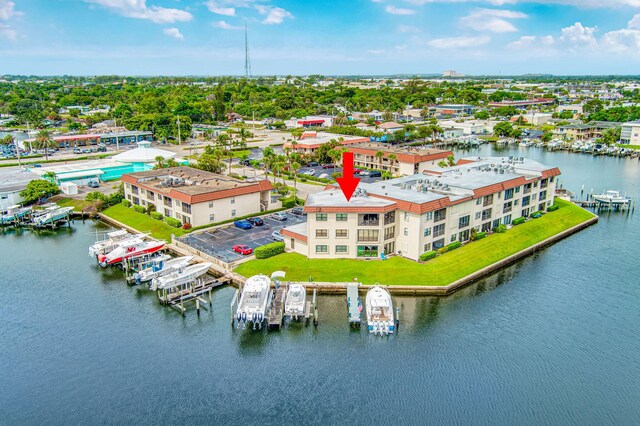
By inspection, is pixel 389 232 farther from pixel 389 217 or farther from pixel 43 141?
pixel 43 141

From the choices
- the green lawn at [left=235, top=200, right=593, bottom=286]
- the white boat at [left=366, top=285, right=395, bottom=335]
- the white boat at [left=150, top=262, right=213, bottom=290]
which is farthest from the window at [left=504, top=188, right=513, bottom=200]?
the white boat at [left=150, top=262, right=213, bottom=290]

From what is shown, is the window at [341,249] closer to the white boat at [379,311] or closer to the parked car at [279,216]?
the white boat at [379,311]

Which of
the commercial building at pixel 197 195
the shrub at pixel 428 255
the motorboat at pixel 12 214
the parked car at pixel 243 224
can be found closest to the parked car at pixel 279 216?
the commercial building at pixel 197 195

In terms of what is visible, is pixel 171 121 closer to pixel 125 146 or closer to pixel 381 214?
pixel 125 146

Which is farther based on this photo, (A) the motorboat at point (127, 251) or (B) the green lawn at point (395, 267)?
(A) the motorboat at point (127, 251)

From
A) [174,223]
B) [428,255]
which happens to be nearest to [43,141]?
[174,223]

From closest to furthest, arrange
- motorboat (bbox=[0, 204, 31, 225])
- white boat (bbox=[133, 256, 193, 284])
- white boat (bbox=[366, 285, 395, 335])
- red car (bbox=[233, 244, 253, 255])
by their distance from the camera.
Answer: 1. white boat (bbox=[366, 285, 395, 335])
2. white boat (bbox=[133, 256, 193, 284])
3. red car (bbox=[233, 244, 253, 255])
4. motorboat (bbox=[0, 204, 31, 225])

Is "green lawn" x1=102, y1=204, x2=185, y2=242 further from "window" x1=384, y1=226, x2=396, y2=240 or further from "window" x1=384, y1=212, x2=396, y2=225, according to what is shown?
"window" x1=384, y1=212, x2=396, y2=225
